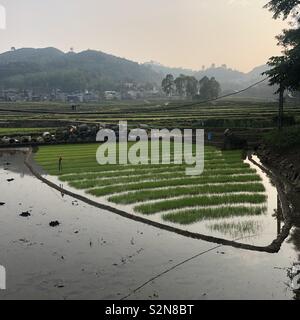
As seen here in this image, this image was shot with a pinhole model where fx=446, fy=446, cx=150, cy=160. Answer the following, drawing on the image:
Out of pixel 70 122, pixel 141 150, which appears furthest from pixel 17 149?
pixel 70 122

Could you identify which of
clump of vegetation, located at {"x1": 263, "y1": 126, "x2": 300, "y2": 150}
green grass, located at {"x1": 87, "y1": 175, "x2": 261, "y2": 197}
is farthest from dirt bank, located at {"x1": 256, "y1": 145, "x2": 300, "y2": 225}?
green grass, located at {"x1": 87, "y1": 175, "x2": 261, "y2": 197}

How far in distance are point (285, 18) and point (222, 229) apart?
23.8 m

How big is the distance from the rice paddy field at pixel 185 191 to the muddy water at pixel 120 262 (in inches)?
47.4

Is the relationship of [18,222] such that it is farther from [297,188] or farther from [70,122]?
[70,122]

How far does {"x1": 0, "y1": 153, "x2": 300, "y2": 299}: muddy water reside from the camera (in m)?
12.2

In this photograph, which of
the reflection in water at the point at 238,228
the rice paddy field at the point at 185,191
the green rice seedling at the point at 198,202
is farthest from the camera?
the green rice seedling at the point at 198,202

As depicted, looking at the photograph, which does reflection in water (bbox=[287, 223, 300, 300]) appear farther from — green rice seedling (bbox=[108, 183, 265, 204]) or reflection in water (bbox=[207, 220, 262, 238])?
green rice seedling (bbox=[108, 183, 265, 204])

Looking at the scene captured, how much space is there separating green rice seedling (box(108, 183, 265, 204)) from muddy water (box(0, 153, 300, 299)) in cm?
259

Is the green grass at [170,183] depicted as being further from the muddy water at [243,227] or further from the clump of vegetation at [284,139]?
the clump of vegetation at [284,139]

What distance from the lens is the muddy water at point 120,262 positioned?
40.1ft

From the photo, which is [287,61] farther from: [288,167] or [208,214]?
Result: [208,214]

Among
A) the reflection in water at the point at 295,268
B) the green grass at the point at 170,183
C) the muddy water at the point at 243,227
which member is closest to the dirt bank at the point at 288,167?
the muddy water at the point at 243,227

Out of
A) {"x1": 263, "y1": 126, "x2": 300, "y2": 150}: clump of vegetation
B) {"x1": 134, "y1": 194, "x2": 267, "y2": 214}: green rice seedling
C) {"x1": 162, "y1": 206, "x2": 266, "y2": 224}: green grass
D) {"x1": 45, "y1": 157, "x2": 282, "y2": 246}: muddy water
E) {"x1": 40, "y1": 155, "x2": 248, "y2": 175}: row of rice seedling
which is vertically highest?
{"x1": 263, "y1": 126, "x2": 300, "y2": 150}: clump of vegetation

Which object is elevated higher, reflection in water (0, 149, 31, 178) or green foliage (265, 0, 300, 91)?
green foliage (265, 0, 300, 91)
